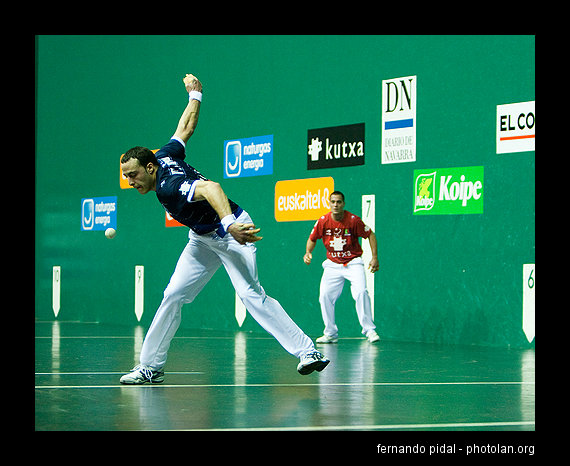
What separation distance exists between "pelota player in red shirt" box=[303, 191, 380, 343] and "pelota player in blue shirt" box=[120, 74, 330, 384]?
4170mm

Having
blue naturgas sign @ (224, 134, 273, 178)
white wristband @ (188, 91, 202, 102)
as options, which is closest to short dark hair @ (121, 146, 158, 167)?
white wristband @ (188, 91, 202, 102)

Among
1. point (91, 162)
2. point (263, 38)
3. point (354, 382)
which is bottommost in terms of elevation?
point (354, 382)

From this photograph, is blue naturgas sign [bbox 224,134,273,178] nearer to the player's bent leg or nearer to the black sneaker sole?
the player's bent leg

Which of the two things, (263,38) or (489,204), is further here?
(263,38)

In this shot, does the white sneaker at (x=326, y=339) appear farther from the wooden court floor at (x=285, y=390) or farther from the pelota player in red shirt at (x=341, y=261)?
the wooden court floor at (x=285, y=390)

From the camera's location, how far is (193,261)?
5.79 m

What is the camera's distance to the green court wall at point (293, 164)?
957 centimetres

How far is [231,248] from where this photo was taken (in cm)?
A: 566

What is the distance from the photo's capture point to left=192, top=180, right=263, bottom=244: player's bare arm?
16.4 ft

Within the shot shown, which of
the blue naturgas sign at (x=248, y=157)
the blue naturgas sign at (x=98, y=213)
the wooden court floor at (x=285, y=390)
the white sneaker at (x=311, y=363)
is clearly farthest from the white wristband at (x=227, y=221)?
the blue naturgas sign at (x=98, y=213)

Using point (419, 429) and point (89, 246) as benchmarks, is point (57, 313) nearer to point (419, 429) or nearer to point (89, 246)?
point (89, 246)

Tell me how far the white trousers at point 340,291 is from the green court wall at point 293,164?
24.5 inches
